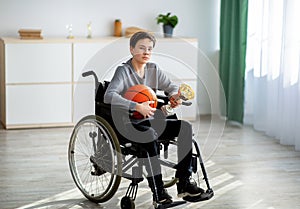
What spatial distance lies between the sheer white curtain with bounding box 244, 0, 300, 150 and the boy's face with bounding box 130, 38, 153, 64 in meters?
1.82

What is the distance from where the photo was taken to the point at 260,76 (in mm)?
5762

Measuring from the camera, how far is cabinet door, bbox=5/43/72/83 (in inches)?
221

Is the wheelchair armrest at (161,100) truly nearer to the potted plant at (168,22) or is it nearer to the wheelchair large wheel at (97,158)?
the wheelchair large wheel at (97,158)

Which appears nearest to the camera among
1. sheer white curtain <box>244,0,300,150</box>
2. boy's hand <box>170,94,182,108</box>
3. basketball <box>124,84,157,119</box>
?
basketball <box>124,84,157,119</box>

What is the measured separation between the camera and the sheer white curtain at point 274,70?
16.9 ft

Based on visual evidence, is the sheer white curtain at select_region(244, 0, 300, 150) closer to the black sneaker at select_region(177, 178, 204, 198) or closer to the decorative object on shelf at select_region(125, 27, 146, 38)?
the decorative object on shelf at select_region(125, 27, 146, 38)

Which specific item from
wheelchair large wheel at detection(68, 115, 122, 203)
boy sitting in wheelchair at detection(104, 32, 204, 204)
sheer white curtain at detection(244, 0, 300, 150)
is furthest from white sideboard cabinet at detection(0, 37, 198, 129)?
boy sitting in wheelchair at detection(104, 32, 204, 204)

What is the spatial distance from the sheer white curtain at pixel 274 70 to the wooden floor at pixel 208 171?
0.54ft

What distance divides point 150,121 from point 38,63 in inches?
91.2

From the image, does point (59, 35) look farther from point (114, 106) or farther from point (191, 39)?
point (114, 106)

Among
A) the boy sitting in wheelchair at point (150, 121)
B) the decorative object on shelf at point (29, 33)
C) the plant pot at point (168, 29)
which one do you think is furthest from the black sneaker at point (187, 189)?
the plant pot at point (168, 29)

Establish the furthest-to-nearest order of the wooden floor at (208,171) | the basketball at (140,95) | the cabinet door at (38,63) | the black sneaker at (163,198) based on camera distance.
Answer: the cabinet door at (38,63), the wooden floor at (208,171), the basketball at (140,95), the black sneaker at (163,198)

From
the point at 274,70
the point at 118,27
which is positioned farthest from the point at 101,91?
the point at 118,27

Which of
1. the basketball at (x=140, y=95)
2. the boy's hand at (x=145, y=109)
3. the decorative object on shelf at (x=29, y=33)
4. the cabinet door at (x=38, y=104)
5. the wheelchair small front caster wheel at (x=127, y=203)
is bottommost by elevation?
the wheelchair small front caster wheel at (x=127, y=203)
